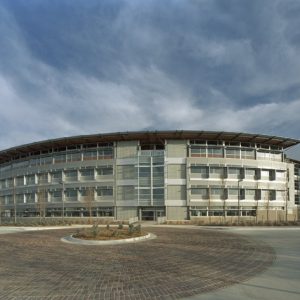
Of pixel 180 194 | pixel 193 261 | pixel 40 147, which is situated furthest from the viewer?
pixel 40 147

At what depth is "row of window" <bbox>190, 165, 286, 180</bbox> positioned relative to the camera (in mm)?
52188

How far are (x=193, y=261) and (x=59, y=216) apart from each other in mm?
47530

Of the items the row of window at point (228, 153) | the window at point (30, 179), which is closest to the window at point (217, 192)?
the row of window at point (228, 153)

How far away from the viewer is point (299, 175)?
67250mm

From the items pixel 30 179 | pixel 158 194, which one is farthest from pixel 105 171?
pixel 30 179

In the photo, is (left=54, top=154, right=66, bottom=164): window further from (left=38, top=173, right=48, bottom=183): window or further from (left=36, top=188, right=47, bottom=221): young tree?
(left=36, top=188, right=47, bottom=221): young tree

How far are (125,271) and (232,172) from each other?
44.1 meters

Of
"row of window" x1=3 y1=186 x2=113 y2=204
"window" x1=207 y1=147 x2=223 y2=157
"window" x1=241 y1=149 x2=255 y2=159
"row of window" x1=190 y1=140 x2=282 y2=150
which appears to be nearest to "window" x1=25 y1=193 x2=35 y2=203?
"row of window" x1=3 y1=186 x2=113 y2=204

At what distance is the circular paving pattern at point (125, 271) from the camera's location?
852cm

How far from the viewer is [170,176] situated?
52.4 metres

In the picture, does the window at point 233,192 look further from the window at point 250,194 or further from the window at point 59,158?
the window at point 59,158

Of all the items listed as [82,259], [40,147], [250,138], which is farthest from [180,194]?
[82,259]

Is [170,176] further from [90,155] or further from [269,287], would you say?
[269,287]

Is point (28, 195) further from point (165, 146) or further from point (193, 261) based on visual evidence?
point (193, 261)
